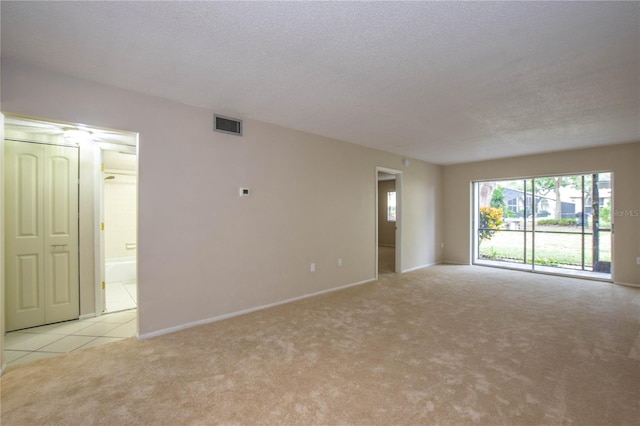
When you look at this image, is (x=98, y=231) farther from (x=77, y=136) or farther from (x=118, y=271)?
(x=118, y=271)

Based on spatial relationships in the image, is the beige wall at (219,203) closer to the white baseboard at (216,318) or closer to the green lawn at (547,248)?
the white baseboard at (216,318)

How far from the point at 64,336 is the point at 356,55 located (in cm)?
398

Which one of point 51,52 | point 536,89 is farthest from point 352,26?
point 51,52

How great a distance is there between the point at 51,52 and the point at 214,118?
1.45 meters

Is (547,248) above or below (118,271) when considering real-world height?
above

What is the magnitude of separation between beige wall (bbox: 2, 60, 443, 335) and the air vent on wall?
82 millimetres

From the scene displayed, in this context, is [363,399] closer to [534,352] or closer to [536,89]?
[534,352]

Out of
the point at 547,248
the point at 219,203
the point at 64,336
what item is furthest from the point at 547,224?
the point at 64,336

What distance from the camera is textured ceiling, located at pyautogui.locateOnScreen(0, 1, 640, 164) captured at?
5.66 ft

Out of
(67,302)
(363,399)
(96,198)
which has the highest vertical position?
(96,198)

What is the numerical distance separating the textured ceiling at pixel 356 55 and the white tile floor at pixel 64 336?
255cm

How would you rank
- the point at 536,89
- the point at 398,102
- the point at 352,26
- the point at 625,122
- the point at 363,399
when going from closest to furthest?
the point at 352,26
the point at 363,399
the point at 536,89
the point at 398,102
the point at 625,122

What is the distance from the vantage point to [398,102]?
3131 mm

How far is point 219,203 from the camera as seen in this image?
3.45 metres
